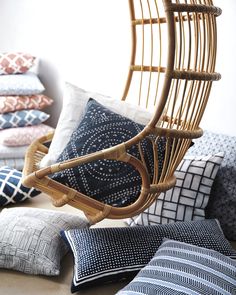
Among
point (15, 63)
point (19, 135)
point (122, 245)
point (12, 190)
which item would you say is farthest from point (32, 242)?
point (15, 63)

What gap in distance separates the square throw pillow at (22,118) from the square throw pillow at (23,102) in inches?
1.1

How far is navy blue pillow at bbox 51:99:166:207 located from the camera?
71.2 inches

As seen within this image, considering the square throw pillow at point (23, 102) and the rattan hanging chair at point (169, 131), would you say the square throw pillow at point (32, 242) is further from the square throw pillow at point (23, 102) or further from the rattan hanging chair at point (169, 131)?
the square throw pillow at point (23, 102)

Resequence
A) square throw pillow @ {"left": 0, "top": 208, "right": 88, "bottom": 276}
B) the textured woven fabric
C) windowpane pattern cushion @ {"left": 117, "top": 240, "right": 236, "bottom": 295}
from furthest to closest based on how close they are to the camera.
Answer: the textured woven fabric < square throw pillow @ {"left": 0, "top": 208, "right": 88, "bottom": 276} < windowpane pattern cushion @ {"left": 117, "top": 240, "right": 236, "bottom": 295}

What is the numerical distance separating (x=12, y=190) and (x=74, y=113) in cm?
42

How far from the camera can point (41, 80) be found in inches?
127

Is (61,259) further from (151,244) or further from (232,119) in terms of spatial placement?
(232,119)

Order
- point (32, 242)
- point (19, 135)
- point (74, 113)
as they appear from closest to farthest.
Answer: point (32, 242)
point (74, 113)
point (19, 135)

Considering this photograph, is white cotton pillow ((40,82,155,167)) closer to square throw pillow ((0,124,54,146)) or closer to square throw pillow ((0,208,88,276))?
square throw pillow ((0,208,88,276))

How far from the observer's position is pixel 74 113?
212cm

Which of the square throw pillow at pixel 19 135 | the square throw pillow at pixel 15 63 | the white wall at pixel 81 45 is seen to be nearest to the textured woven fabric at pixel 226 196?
the white wall at pixel 81 45

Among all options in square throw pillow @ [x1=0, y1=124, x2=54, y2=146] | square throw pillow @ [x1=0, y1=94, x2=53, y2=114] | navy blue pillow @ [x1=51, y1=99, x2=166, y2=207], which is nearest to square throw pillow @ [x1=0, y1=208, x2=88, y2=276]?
navy blue pillow @ [x1=51, y1=99, x2=166, y2=207]

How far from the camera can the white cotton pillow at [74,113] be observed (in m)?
2.07

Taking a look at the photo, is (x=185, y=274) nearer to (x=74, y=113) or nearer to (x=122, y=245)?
(x=122, y=245)
